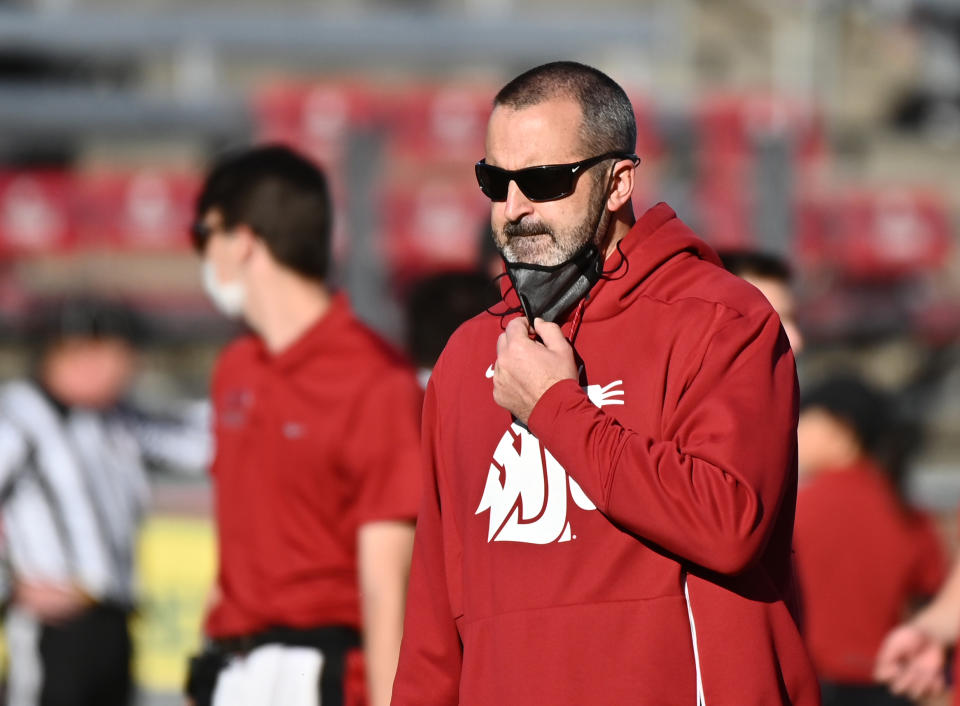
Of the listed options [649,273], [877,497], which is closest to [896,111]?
[877,497]

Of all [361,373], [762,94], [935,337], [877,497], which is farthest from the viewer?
[762,94]

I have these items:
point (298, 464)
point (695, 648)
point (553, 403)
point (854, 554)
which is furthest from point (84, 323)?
point (695, 648)

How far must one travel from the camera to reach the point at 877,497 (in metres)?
4.65

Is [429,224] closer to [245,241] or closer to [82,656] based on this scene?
[82,656]

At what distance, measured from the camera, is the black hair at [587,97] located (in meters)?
2.31

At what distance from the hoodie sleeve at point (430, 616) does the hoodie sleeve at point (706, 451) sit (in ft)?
1.38

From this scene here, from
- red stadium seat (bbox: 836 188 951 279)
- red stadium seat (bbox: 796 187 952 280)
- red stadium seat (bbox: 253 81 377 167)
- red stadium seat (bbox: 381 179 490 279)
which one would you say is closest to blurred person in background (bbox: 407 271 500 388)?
red stadium seat (bbox: 253 81 377 167)

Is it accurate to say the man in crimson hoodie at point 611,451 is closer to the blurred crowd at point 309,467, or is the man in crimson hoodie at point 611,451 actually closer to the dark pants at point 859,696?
the blurred crowd at point 309,467

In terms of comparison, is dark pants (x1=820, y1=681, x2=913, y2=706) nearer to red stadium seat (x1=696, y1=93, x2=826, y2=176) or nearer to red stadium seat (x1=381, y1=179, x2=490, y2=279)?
red stadium seat (x1=696, y1=93, x2=826, y2=176)

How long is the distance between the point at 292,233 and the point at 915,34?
16.2 meters

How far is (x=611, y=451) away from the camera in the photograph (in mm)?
2135

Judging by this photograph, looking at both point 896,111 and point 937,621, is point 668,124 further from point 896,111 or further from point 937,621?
point 896,111

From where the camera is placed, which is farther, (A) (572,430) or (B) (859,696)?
(B) (859,696)

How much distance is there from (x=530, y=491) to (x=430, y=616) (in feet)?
1.21
